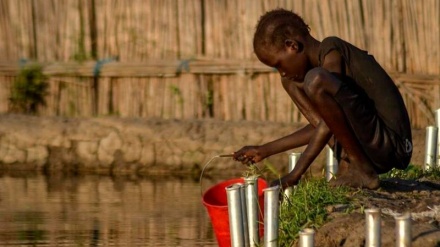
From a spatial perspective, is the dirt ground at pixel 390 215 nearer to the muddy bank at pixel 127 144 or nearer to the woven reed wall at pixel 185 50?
the muddy bank at pixel 127 144

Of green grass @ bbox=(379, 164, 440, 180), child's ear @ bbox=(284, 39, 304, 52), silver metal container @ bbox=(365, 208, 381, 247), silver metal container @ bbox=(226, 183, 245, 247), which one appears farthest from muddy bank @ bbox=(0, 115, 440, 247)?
silver metal container @ bbox=(365, 208, 381, 247)

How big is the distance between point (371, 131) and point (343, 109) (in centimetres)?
25

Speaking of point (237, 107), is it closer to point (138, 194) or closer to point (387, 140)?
point (138, 194)

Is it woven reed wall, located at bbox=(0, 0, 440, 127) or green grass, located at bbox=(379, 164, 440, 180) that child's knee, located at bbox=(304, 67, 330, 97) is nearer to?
green grass, located at bbox=(379, 164, 440, 180)

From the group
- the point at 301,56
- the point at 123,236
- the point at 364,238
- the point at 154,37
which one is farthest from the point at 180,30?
the point at 364,238

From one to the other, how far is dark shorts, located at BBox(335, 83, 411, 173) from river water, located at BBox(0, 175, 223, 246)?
149 centimetres

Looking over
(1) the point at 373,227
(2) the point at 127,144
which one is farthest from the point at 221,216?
(2) the point at 127,144

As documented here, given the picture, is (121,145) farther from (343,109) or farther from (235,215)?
(235,215)

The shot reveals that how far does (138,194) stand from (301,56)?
3.43 metres

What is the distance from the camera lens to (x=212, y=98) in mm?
12039

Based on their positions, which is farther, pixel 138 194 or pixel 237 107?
pixel 237 107

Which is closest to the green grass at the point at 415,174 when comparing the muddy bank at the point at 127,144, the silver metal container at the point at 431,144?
the silver metal container at the point at 431,144

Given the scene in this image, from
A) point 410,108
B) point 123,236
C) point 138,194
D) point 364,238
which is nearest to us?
point 364,238

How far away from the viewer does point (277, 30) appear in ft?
24.3
